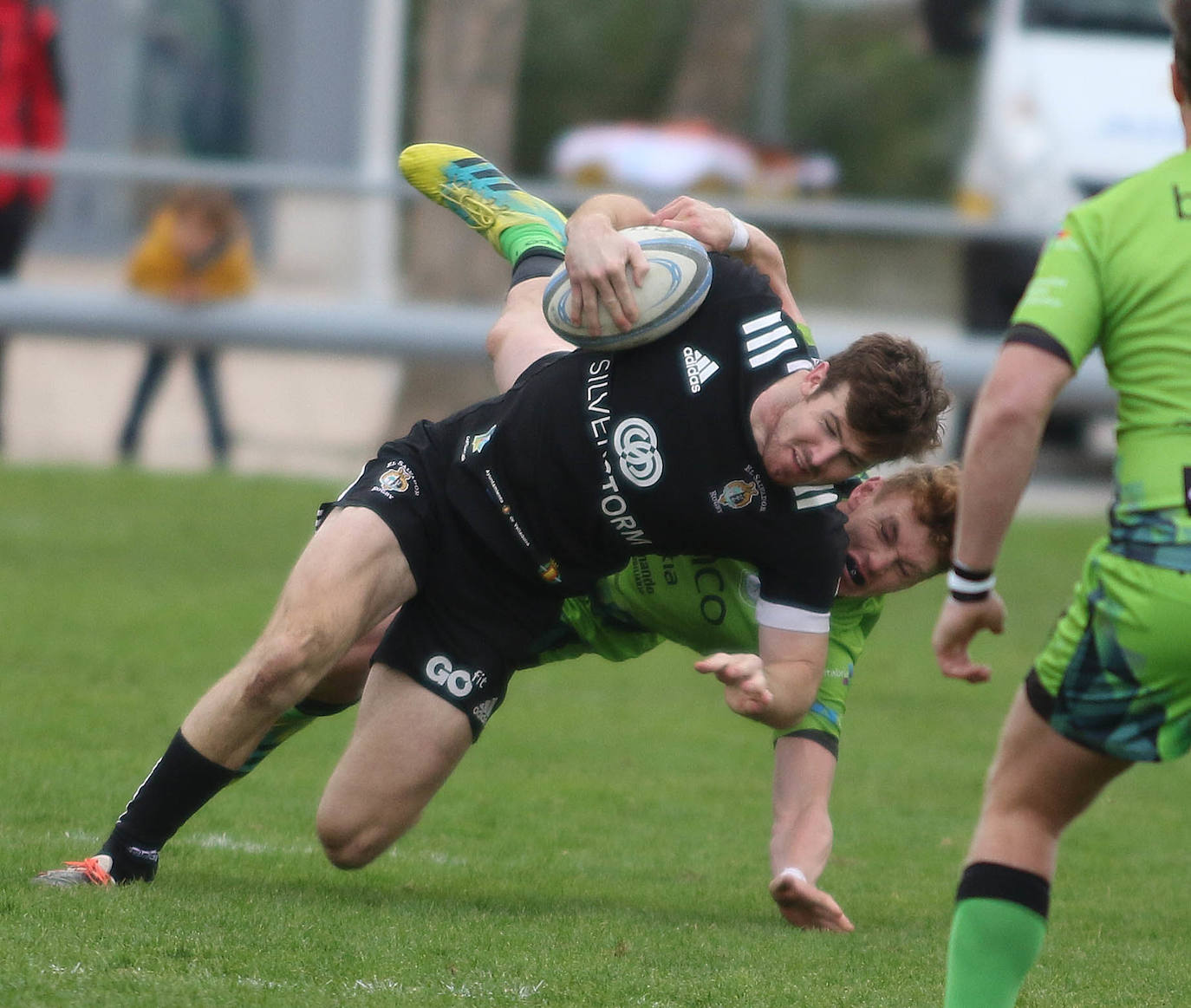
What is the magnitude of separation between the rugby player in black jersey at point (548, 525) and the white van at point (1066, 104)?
885 centimetres

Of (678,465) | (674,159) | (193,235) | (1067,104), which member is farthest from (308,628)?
(674,159)

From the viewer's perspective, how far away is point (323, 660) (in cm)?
422

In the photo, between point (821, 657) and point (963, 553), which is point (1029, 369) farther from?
point (821, 657)

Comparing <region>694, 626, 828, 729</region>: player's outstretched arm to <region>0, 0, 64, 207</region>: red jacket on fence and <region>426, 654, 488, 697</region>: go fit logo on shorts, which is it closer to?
<region>426, 654, 488, 697</region>: go fit logo on shorts

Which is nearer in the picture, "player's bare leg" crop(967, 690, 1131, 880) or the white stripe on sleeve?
"player's bare leg" crop(967, 690, 1131, 880)

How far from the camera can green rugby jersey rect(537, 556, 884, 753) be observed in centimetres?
480

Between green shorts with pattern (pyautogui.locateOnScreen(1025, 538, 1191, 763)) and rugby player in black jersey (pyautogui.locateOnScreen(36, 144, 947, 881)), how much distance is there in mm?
936

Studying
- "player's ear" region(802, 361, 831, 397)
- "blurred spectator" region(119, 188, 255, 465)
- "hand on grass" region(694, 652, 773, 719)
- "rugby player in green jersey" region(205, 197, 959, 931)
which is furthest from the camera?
"blurred spectator" region(119, 188, 255, 465)

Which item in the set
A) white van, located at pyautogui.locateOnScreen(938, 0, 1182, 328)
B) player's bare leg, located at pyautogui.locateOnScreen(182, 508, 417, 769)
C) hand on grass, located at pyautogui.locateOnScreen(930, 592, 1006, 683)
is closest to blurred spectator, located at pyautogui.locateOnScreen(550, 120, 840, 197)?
white van, located at pyautogui.locateOnScreen(938, 0, 1182, 328)

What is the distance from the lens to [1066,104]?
515 inches

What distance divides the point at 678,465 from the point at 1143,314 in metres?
1.41

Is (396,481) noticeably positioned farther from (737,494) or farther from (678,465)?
(737,494)

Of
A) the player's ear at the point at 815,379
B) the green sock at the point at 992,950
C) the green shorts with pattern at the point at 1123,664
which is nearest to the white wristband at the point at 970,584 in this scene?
the green shorts with pattern at the point at 1123,664

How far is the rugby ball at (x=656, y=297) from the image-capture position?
4.26 m
